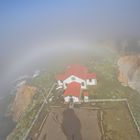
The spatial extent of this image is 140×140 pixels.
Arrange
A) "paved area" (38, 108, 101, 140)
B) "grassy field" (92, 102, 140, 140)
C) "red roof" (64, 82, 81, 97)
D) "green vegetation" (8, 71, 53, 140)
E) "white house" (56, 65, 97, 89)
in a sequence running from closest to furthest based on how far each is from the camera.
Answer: "grassy field" (92, 102, 140, 140) → "paved area" (38, 108, 101, 140) → "green vegetation" (8, 71, 53, 140) → "red roof" (64, 82, 81, 97) → "white house" (56, 65, 97, 89)

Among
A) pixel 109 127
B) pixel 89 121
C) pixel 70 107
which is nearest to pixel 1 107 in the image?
pixel 70 107

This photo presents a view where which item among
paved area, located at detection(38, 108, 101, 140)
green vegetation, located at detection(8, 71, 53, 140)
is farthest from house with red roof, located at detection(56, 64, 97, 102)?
green vegetation, located at detection(8, 71, 53, 140)

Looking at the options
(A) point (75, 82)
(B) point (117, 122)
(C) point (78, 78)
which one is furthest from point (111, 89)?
(B) point (117, 122)

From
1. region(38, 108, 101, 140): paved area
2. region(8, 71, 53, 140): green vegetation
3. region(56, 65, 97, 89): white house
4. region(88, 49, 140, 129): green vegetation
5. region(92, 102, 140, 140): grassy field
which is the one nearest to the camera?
region(92, 102, 140, 140): grassy field

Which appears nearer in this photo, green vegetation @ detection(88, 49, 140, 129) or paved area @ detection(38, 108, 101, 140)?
paved area @ detection(38, 108, 101, 140)

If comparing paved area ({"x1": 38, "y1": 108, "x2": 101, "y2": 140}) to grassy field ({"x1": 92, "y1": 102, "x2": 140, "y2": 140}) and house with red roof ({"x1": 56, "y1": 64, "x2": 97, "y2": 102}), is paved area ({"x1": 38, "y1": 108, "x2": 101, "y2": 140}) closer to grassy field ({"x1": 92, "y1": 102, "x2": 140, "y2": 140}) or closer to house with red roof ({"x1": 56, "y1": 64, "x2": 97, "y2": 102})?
grassy field ({"x1": 92, "y1": 102, "x2": 140, "y2": 140})

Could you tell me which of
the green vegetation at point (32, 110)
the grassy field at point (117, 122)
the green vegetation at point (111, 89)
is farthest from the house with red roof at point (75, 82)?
the green vegetation at point (32, 110)

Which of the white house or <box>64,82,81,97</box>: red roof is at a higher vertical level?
the white house
